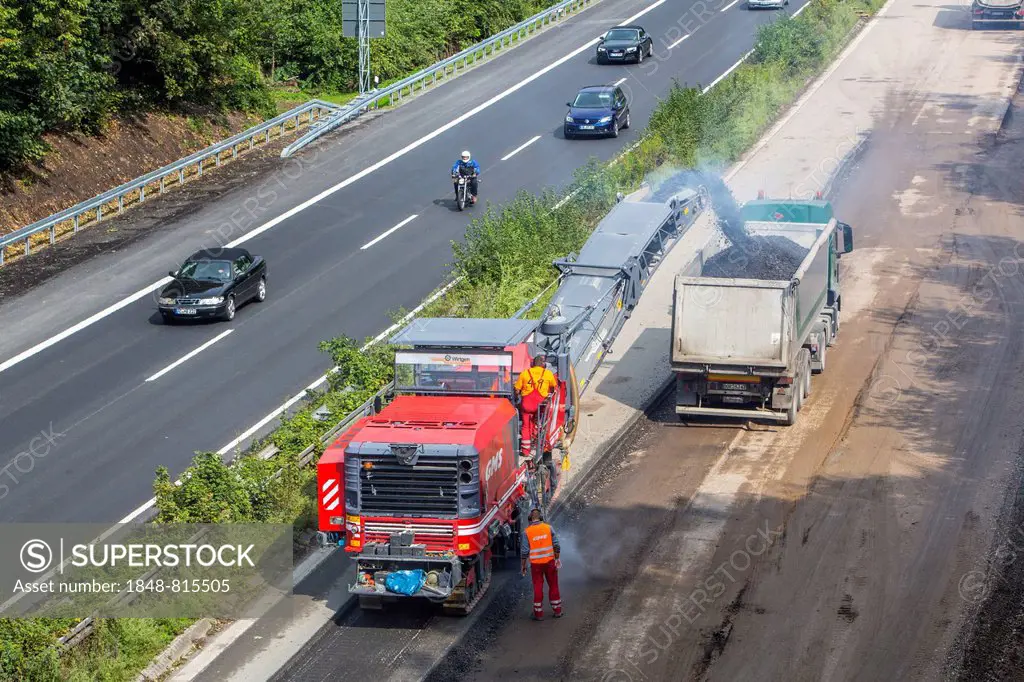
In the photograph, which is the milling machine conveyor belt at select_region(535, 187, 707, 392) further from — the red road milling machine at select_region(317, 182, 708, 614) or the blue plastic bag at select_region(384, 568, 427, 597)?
the blue plastic bag at select_region(384, 568, 427, 597)

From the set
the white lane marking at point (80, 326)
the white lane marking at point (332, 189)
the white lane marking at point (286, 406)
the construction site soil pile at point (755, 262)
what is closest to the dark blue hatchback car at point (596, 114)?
the white lane marking at point (332, 189)

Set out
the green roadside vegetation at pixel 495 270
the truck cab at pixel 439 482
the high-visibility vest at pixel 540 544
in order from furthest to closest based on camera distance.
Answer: the high-visibility vest at pixel 540 544, the truck cab at pixel 439 482, the green roadside vegetation at pixel 495 270

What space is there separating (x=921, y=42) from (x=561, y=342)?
4608 cm

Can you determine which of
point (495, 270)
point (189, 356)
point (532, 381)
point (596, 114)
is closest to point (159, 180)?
point (189, 356)

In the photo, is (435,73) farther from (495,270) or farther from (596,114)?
(495,270)

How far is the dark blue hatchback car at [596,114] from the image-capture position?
45.8 m

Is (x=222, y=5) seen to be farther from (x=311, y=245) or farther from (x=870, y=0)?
(x=870, y=0)

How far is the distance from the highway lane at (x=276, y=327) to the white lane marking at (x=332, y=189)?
0.31 m

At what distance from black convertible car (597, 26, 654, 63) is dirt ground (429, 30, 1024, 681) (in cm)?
2518

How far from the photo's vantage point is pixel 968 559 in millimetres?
19156

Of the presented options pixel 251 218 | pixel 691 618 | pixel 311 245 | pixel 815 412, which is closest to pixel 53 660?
pixel 691 618

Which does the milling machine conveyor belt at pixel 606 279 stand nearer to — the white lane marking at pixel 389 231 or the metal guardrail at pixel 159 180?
the white lane marking at pixel 389 231

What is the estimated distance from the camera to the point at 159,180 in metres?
42.5

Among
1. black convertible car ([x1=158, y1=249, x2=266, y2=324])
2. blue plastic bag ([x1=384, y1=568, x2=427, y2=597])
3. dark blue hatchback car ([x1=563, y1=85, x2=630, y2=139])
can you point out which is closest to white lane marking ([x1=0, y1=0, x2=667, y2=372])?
black convertible car ([x1=158, y1=249, x2=266, y2=324])
